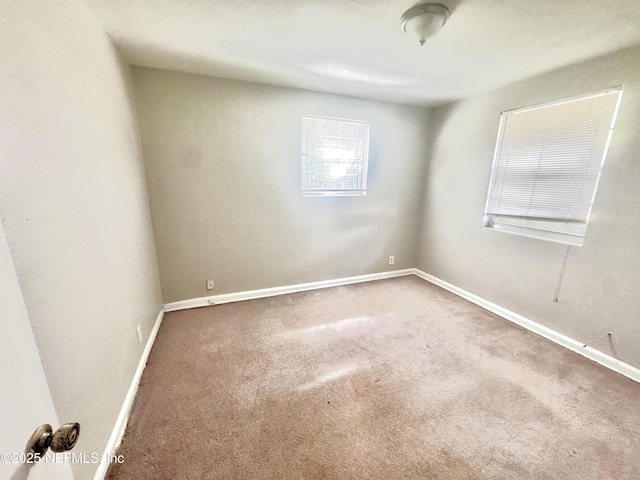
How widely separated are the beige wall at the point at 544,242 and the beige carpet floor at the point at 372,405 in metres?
0.34

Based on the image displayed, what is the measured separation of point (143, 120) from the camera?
2363mm

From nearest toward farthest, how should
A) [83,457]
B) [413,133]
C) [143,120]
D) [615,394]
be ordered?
[83,457] → [615,394] → [143,120] → [413,133]

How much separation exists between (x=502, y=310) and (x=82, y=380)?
3409mm

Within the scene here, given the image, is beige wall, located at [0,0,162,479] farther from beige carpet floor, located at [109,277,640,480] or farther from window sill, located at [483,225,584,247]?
window sill, located at [483,225,584,247]

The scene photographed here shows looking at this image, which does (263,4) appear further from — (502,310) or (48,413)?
(502,310)

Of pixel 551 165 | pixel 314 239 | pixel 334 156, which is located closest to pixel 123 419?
pixel 314 239

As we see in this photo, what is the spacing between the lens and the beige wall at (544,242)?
6.29 feet

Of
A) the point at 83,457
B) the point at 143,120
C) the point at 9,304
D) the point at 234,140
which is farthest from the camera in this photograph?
the point at 234,140

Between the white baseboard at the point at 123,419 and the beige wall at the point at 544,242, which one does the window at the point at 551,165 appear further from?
the white baseboard at the point at 123,419

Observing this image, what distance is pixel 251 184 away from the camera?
2.83 m

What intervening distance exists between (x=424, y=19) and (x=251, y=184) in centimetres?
201

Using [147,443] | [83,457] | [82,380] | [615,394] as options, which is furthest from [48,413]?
[615,394]

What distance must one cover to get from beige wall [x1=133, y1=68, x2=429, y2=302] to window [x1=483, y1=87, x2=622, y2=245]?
1.11 m

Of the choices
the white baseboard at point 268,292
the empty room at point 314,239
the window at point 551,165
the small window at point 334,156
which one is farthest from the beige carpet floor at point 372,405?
the small window at point 334,156
